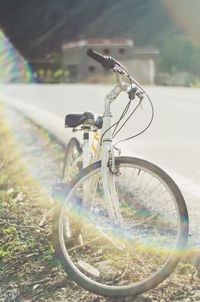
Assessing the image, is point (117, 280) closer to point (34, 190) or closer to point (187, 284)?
point (187, 284)

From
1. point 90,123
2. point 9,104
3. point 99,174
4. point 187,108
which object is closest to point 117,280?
point 99,174

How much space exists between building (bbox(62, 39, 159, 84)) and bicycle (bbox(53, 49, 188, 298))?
1919 inches

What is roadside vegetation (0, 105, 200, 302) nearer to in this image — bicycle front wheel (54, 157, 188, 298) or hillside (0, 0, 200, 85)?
bicycle front wheel (54, 157, 188, 298)

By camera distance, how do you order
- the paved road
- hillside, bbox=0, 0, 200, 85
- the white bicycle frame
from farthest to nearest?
hillside, bbox=0, 0, 200, 85, the paved road, the white bicycle frame

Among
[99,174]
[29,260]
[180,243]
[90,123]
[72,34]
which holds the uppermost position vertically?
[72,34]

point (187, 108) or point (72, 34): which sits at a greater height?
point (72, 34)

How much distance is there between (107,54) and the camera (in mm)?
66438

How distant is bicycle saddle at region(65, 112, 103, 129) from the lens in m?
4.18

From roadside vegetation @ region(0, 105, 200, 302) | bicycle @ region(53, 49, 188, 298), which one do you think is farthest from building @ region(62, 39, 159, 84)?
bicycle @ region(53, 49, 188, 298)

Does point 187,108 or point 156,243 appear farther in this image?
point 187,108

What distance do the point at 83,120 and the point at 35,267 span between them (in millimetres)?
1119

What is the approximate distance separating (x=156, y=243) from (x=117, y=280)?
45cm

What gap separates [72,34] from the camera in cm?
13275

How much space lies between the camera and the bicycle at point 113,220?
3859 millimetres
